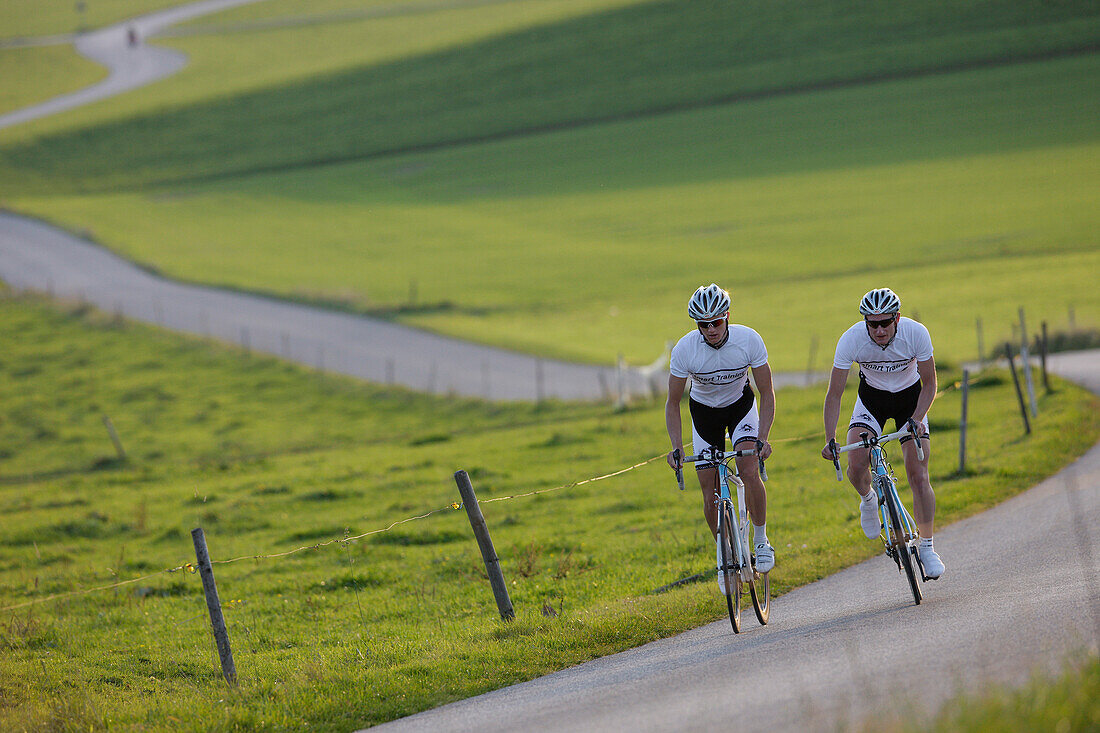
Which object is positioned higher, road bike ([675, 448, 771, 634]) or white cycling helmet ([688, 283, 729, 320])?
white cycling helmet ([688, 283, 729, 320])

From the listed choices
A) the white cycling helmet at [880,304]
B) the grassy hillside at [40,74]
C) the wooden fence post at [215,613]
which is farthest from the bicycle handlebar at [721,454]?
the grassy hillside at [40,74]

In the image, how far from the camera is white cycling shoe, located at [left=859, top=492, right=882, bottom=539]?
395 inches

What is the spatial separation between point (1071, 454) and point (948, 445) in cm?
225

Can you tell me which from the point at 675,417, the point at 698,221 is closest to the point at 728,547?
the point at 675,417

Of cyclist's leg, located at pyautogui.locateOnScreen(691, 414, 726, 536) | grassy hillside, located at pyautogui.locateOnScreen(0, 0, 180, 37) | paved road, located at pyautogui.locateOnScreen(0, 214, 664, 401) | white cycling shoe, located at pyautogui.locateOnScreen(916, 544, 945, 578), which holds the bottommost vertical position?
white cycling shoe, located at pyautogui.locateOnScreen(916, 544, 945, 578)

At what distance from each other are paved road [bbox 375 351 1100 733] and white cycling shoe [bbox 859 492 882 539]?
0.63 m

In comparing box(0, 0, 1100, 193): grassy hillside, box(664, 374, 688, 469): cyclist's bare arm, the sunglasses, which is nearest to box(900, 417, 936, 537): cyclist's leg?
the sunglasses

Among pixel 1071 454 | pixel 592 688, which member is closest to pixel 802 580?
pixel 592 688

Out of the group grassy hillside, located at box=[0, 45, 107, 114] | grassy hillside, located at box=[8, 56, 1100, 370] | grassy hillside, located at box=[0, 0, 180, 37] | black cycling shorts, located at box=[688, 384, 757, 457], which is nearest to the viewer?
black cycling shorts, located at box=[688, 384, 757, 457]

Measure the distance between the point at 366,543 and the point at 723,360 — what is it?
8697 millimetres

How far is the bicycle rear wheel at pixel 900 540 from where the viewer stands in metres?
9.27

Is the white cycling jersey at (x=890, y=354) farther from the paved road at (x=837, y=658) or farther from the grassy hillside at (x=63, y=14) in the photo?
the grassy hillside at (x=63, y=14)

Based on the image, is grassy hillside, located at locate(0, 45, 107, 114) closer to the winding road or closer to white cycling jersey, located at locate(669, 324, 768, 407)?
white cycling jersey, located at locate(669, 324, 768, 407)

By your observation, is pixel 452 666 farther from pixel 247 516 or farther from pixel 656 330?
pixel 656 330
